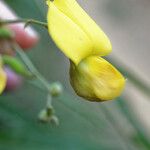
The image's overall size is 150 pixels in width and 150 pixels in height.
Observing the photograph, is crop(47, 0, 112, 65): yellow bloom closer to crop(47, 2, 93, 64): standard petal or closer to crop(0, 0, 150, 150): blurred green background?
crop(47, 2, 93, 64): standard petal

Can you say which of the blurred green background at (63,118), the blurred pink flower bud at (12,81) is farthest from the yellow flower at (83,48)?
the blurred pink flower bud at (12,81)

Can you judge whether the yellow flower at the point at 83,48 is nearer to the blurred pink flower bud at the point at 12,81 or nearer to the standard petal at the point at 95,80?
the standard petal at the point at 95,80

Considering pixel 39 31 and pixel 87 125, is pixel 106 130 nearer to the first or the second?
pixel 87 125

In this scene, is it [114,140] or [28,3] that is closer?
[28,3]

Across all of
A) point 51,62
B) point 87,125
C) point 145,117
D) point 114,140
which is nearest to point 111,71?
point 87,125

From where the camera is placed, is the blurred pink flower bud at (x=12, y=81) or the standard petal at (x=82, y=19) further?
the blurred pink flower bud at (x=12, y=81)

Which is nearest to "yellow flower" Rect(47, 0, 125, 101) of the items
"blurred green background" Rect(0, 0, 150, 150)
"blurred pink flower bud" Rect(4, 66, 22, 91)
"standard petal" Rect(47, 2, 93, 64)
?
"standard petal" Rect(47, 2, 93, 64)
